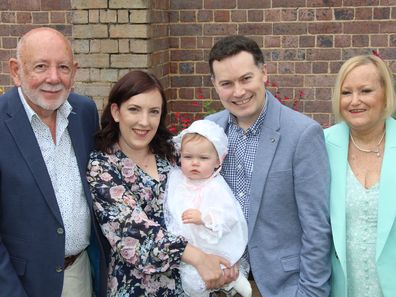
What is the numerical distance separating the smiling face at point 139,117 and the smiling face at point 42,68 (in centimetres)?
31

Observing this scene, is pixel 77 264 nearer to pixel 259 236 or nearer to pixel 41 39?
pixel 259 236

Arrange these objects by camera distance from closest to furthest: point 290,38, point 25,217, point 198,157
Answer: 1. point 25,217
2. point 198,157
3. point 290,38

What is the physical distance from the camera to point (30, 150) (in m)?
2.96

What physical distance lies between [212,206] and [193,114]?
3.66 meters

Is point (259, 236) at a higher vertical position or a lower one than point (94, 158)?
lower

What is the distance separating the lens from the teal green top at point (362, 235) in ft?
9.80

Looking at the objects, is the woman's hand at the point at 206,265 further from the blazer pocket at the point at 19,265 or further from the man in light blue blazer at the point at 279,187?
the blazer pocket at the point at 19,265

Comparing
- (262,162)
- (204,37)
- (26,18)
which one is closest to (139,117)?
(262,162)

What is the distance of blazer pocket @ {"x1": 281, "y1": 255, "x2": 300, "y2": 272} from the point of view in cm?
305

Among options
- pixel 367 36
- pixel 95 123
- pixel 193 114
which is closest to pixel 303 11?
pixel 367 36

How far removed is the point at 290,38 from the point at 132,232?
13.0ft

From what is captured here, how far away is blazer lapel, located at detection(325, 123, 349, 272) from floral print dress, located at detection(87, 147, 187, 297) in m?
0.75

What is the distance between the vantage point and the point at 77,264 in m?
3.27

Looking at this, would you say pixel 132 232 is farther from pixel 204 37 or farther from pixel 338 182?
pixel 204 37
